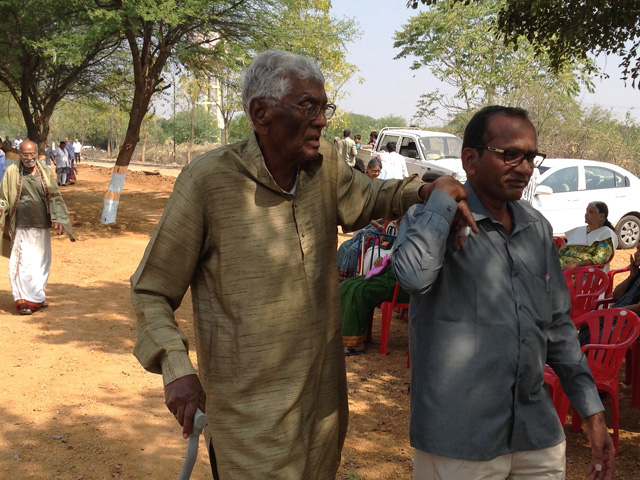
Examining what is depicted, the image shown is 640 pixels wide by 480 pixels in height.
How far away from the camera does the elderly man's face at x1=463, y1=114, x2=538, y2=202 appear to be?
6.91 ft

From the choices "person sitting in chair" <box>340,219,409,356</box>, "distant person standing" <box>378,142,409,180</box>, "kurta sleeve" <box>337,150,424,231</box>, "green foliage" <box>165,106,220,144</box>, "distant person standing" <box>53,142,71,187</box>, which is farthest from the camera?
"green foliage" <box>165,106,220,144</box>

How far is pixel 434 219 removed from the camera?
1.97m

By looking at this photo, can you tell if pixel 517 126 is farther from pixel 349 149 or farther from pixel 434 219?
pixel 349 149

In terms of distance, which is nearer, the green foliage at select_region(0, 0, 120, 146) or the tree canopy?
the tree canopy

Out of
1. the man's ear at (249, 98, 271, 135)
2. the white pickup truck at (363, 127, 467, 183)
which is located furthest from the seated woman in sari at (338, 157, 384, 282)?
the white pickup truck at (363, 127, 467, 183)

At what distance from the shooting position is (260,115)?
6.83 ft

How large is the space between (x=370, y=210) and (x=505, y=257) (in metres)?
0.54

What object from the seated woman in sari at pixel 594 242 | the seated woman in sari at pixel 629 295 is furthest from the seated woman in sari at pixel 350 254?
the seated woman in sari at pixel 629 295

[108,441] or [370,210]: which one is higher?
[370,210]

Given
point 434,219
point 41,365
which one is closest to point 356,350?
point 41,365

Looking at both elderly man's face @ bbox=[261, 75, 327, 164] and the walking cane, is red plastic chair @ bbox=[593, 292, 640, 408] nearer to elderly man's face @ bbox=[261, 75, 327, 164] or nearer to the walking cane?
elderly man's face @ bbox=[261, 75, 327, 164]

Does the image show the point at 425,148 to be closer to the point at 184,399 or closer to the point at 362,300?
the point at 362,300

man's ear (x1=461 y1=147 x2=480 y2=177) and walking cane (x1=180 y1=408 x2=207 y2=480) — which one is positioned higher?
man's ear (x1=461 y1=147 x2=480 y2=177)

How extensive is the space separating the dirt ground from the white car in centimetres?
557
